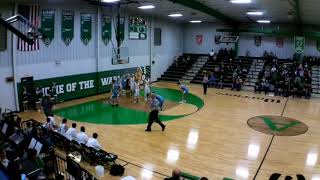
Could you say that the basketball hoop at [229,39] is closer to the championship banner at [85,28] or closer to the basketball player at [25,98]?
the championship banner at [85,28]

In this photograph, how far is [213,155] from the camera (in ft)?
31.4

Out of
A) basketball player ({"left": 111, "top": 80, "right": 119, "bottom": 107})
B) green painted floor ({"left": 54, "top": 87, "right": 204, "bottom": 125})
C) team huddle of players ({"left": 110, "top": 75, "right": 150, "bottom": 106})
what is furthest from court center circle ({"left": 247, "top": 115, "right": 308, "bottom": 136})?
basketball player ({"left": 111, "top": 80, "right": 119, "bottom": 107})

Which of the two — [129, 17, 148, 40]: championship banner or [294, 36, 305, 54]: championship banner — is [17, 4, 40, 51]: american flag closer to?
[129, 17, 148, 40]: championship banner

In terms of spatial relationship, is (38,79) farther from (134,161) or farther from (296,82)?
(296,82)

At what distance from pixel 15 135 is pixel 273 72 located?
59.8 ft

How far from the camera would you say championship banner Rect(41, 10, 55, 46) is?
1502 cm

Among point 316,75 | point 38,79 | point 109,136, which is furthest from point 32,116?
point 316,75

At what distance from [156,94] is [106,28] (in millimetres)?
5625

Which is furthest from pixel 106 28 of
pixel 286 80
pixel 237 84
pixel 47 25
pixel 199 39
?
pixel 286 80

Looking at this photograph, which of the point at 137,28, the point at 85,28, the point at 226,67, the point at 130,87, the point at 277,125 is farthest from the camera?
the point at 226,67

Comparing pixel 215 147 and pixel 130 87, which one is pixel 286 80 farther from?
pixel 215 147

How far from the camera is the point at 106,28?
62.2 ft

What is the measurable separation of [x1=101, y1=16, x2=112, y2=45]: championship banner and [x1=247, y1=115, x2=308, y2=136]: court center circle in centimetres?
1018

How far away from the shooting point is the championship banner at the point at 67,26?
16.2 metres
